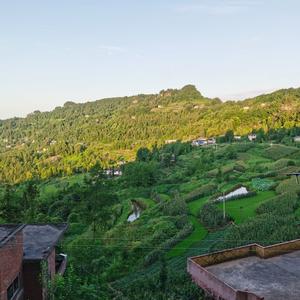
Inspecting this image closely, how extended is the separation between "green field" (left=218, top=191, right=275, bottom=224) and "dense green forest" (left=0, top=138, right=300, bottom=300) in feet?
0.29

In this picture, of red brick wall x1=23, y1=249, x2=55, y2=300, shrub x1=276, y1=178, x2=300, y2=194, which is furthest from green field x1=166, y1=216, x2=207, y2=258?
red brick wall x1=23, y1=249, x2=55, y2=300

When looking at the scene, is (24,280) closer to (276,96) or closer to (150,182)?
(150,182)

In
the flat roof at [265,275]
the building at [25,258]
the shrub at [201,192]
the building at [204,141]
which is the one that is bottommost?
the shrub at [201,192]

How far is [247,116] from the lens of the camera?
11112 cm

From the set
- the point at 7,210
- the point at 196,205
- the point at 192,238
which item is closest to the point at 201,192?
the point at 196,205

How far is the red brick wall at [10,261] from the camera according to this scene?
1080 cm

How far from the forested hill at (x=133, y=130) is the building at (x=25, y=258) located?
285 feet

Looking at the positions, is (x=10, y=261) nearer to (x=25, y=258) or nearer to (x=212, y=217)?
(x=25, y=258)

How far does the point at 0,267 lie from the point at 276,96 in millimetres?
126331

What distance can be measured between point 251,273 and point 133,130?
121 m

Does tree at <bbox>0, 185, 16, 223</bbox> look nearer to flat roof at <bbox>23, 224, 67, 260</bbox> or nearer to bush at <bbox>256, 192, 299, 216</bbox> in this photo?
flat roof at <bbox>23, 224, 67, 260</bbox>

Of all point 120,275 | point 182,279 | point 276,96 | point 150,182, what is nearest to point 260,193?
point 120,275

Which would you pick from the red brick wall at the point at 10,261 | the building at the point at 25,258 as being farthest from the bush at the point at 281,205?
the red brick wall at the point at 10,261

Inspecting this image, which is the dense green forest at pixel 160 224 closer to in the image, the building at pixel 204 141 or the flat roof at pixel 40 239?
the flat roof at pixel 40 239
